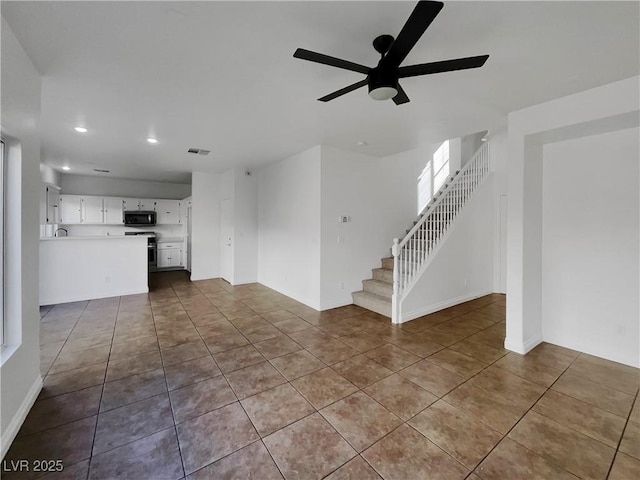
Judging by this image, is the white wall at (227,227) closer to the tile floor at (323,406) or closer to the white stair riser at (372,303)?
the tile floor at (323,406)

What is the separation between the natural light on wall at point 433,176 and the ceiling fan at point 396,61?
14.1 feet

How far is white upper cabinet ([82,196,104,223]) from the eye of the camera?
702 cm

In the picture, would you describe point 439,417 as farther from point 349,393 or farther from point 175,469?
point 175,469

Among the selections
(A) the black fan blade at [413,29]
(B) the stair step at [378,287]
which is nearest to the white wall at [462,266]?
(B) the stair step at [378,287]

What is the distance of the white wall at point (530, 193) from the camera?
2.70 metres

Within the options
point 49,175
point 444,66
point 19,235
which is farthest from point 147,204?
point 444,66

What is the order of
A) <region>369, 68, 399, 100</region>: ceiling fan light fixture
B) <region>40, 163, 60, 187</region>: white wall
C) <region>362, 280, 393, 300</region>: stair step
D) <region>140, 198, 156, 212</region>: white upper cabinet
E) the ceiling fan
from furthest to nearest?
<region>140, 198, 156, 212</region>: white upper cabinet < <region>40, 163, 60, 187</region>: white wall < <region>362, 280, 393, 300</region>: stair step < <region>369, 68, 399, 100</region>: ceiling fan light fixture < the ceiling fan

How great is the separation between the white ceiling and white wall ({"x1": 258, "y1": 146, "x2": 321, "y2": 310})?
1.07m

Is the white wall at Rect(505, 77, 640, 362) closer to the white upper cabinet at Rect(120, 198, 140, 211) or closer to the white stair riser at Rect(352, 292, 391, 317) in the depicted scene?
the white stair riser at Rect(352, 292, 391, 317)

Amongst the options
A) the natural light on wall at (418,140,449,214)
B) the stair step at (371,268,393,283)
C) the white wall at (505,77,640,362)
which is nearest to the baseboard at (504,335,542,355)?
the white wall at (505,77,640,362)

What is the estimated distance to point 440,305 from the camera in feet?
14.8

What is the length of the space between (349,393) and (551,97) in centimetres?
342

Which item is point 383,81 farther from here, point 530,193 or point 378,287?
point 378,287

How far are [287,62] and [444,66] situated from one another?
117cm
